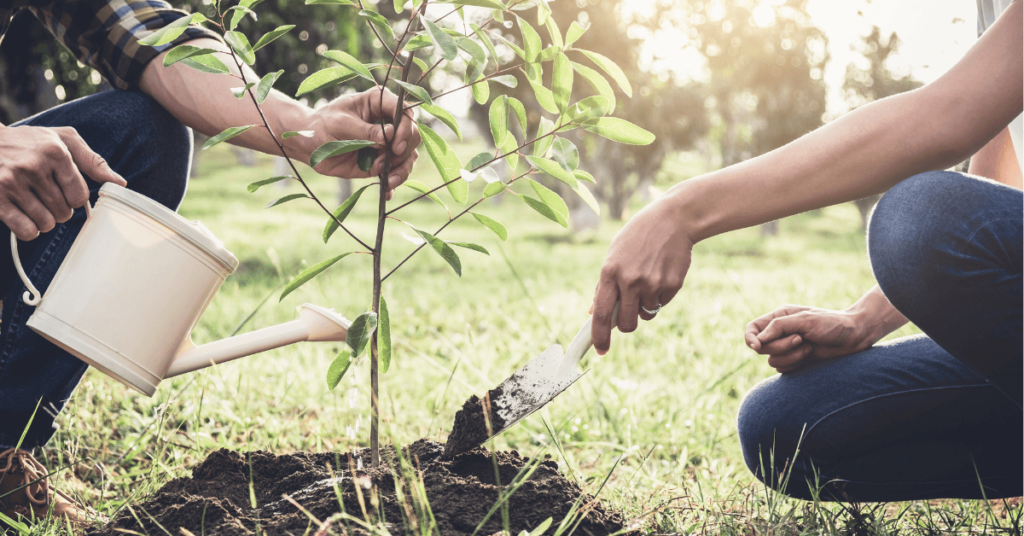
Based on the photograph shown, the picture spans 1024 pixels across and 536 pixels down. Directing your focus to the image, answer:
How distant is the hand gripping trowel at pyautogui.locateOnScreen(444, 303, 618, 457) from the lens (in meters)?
1.23

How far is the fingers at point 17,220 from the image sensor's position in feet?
3.79

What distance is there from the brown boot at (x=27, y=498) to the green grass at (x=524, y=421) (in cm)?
8

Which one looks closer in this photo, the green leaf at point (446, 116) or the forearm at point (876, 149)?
the forearm at point (876, 149)

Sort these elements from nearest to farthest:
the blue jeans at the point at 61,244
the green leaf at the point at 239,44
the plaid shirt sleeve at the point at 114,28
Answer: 1. the green leaf at the point at 239,44
2. the blue jeans at the point at 61,244
3. the plaid shirt sleeve at the point at 114,28

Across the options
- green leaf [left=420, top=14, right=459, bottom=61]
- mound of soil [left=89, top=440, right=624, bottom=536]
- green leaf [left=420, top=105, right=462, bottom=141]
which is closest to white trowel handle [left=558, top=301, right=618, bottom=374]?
mound of soil [left=89, top=440, right=624, bottom=536]

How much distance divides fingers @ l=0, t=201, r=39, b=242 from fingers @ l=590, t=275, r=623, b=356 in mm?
1004

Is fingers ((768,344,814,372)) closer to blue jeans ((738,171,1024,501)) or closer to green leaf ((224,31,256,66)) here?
blue jeans ((738,171,1024,501))

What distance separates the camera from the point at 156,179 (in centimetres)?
162

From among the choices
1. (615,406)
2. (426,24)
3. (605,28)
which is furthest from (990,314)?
(605,28)

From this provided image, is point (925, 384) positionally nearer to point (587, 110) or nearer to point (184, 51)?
point (587, 110)

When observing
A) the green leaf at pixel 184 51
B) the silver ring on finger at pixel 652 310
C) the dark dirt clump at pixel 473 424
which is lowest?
the dark dirt clump at pixel 473 424

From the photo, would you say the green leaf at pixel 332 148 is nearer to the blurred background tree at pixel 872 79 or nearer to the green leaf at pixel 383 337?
the green leaf at pixel 383 337

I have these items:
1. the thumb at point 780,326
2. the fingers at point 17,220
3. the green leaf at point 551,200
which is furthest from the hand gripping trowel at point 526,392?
the fingers at point 17,220

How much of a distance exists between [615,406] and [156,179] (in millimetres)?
1520
